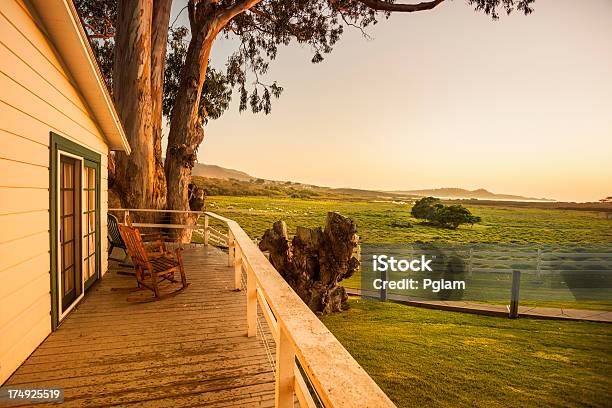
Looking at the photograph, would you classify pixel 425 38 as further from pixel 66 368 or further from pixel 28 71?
pixel 66 368

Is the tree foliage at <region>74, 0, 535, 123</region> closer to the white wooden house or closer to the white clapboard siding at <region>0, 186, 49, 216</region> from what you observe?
the white wooden house

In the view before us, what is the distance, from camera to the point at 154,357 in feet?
9.31

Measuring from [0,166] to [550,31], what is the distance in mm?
18619

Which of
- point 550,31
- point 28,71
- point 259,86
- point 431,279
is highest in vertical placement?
point 550,31

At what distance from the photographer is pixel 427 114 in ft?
75.0

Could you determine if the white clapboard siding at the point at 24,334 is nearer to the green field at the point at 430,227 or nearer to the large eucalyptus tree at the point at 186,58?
the large eucalyptus tree at the point at 186,58

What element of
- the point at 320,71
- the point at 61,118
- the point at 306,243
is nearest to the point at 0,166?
the point at 61,118

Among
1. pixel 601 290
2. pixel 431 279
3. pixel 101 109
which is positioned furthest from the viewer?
pixel 431 279

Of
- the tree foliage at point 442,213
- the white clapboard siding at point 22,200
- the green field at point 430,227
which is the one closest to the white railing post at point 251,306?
the white clapboard siding at point 22,200

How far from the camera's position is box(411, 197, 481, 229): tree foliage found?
120 ft

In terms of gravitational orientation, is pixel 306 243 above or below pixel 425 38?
below

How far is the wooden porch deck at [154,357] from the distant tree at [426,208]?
37287 millimetres

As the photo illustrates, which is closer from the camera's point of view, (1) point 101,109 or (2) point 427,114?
(1) point 101,109

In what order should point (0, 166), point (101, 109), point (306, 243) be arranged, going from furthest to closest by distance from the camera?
point (306, 243) → point (101, 109) → point (0, 166)
